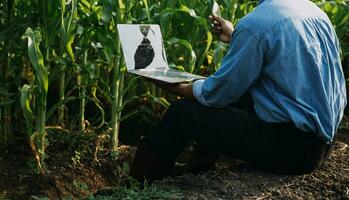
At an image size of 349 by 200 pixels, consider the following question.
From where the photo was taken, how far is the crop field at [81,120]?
2.83 meters

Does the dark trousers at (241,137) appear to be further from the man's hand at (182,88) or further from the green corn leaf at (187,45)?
the green corn leaf at (187,45)

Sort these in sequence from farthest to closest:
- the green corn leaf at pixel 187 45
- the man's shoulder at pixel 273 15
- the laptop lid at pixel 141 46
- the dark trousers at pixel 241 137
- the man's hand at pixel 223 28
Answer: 1. the green corn leaf at pixel 187 45
2. the man's hand at pixel 223 28
3. the laptop lid at pixel 141 46
4. the dark trousers at pixel 241 137
5. the man's shoulder at pixel 273 15

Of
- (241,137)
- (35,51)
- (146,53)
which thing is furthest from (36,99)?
(241,137)

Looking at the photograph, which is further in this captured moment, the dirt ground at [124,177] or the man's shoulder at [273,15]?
the dirt ground at [124,177]

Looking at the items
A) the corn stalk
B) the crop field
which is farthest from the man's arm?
the corn stalk

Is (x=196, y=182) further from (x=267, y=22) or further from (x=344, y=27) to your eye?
(x=344, y=27)

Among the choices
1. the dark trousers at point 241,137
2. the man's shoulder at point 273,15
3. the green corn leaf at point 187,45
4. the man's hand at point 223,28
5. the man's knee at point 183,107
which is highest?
the man's shoulder at point 273,15

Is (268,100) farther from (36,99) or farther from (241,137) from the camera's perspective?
(36,99)

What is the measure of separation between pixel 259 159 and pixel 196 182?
322mm

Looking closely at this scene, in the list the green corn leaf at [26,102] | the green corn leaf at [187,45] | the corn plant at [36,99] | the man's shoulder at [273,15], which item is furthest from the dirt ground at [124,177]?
the man's shoulder at [273,15]

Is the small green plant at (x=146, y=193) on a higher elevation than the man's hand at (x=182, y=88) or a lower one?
lower

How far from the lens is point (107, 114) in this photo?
13.3ft

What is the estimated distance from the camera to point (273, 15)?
101 inches

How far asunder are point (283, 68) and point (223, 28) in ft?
2.20
